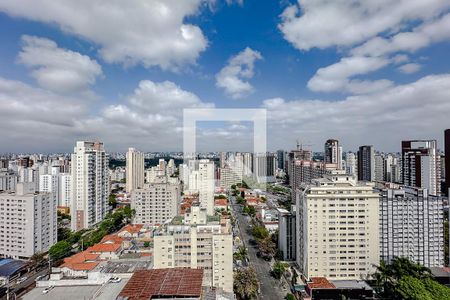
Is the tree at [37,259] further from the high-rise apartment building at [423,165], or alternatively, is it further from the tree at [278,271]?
the high-rise apartment building at [423,165]

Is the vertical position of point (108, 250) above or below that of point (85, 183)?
below

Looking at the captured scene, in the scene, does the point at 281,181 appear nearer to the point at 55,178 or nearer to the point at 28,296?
the point at 55,178

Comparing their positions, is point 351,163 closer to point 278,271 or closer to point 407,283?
point 278,271

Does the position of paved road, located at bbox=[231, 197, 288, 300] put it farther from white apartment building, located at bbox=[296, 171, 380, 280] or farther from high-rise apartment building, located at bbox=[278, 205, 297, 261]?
white apartment building, located at bbox=[296, 171, 380, 280]

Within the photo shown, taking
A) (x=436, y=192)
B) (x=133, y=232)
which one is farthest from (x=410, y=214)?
(x=133, y=232)

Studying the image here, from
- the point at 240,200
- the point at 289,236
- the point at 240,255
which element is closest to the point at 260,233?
the point at 289,236

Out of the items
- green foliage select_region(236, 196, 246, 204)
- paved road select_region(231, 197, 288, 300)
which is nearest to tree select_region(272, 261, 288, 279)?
paved road select_region(231, 197, 288, 300)
